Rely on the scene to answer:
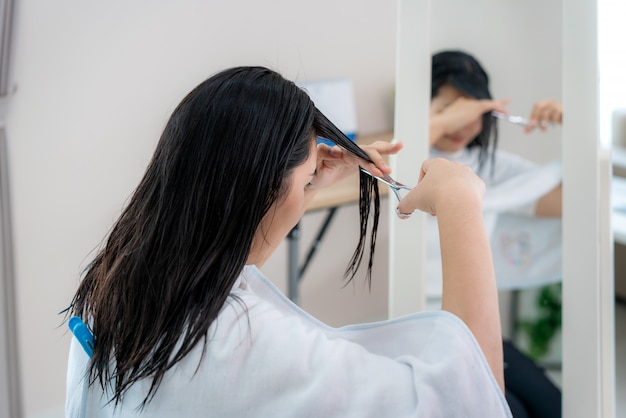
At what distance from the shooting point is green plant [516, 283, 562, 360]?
4.51ft

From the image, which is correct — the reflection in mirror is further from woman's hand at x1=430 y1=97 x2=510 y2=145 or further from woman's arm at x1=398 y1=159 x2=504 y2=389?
woman's arm at x1=398 y1=159 x2=504 y2=389

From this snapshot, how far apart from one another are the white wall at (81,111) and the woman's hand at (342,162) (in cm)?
93

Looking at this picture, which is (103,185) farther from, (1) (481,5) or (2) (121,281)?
(2) (121,281)

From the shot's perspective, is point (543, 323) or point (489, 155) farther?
point (543, 323)

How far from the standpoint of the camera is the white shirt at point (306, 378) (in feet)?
2.04

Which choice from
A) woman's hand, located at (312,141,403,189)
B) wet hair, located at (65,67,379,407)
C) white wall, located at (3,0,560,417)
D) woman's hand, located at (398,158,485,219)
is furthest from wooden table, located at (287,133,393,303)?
wet hair, located at (65,67,379,407)

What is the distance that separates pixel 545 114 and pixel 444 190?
573 millimetres

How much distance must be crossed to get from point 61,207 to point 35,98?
25 cm

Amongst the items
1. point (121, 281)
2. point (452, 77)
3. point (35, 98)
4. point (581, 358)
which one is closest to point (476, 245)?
point (121, 281)

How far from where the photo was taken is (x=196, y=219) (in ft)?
2.13

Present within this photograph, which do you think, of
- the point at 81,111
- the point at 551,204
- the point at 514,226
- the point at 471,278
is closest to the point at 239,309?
the point at 471,278

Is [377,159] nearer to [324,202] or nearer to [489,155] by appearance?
[489,155]

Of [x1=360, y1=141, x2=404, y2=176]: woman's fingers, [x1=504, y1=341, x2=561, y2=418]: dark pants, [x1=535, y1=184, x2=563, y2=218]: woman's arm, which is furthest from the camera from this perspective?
[x1=504, y1=341, x2=561, y2=418]: dark pants

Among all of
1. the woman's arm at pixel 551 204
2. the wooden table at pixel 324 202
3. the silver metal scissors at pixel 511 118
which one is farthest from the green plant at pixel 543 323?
the wooden table at pixel 324 202
